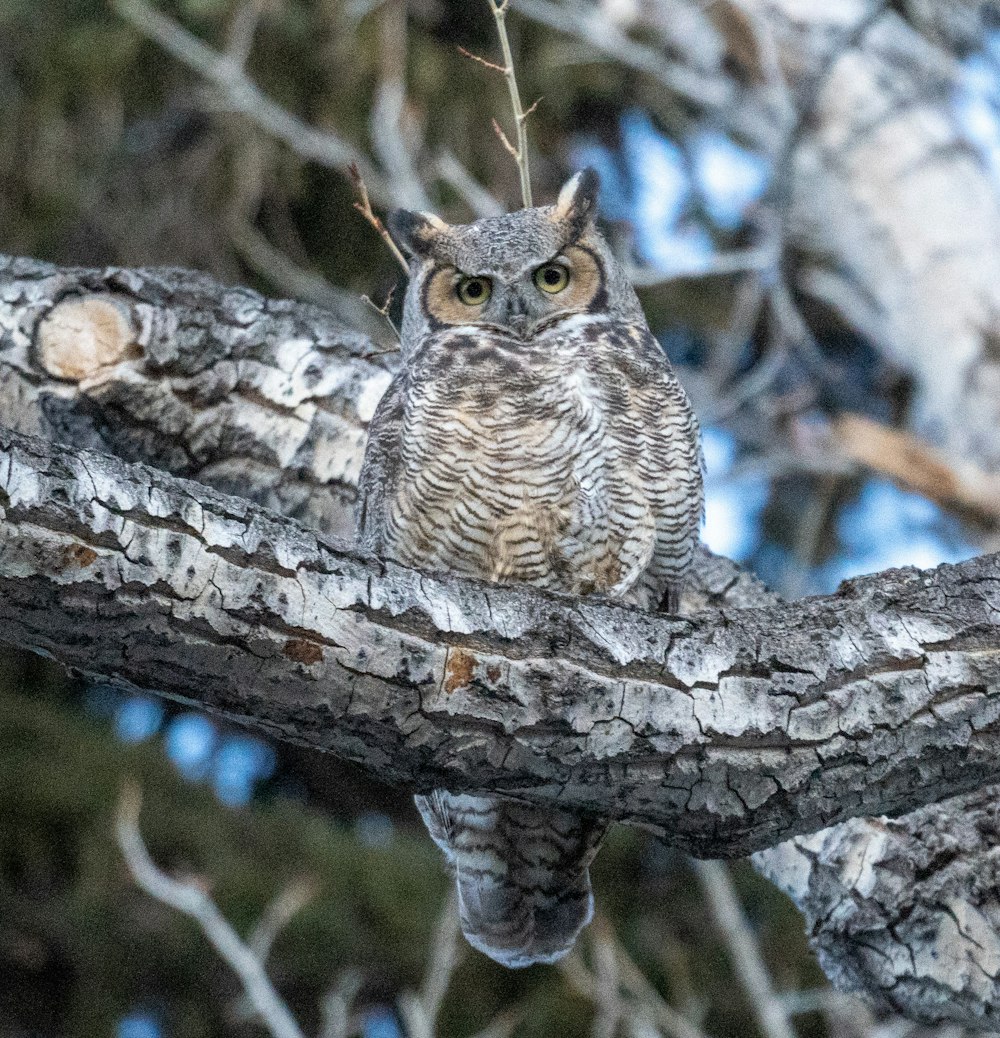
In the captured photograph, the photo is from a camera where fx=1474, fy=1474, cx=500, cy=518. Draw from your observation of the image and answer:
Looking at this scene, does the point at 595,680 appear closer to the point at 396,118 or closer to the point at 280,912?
the point at 280,912

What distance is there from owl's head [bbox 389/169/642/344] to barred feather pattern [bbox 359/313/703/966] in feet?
0.20

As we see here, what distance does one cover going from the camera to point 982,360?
4871 millimetres

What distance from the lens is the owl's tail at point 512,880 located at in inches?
110

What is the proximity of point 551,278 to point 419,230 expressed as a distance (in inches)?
11.3

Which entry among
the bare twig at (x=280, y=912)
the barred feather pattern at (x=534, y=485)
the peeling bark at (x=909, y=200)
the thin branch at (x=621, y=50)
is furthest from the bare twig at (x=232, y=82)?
the bare twig at (x=280, y=912)

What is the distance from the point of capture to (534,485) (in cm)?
253

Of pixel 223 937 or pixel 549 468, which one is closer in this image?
pixel 549 468

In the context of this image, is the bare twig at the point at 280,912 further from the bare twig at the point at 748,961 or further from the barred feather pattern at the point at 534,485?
the bare twig at the point at 748,961

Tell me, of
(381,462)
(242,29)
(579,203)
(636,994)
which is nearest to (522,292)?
(579,203)

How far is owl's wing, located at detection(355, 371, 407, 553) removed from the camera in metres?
2.73

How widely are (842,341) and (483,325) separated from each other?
415 cm

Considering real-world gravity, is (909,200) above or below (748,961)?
above

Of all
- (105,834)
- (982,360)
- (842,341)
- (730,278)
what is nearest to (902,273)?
(982,360)

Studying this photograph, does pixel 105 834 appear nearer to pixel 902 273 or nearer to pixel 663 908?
pixel 663 908
